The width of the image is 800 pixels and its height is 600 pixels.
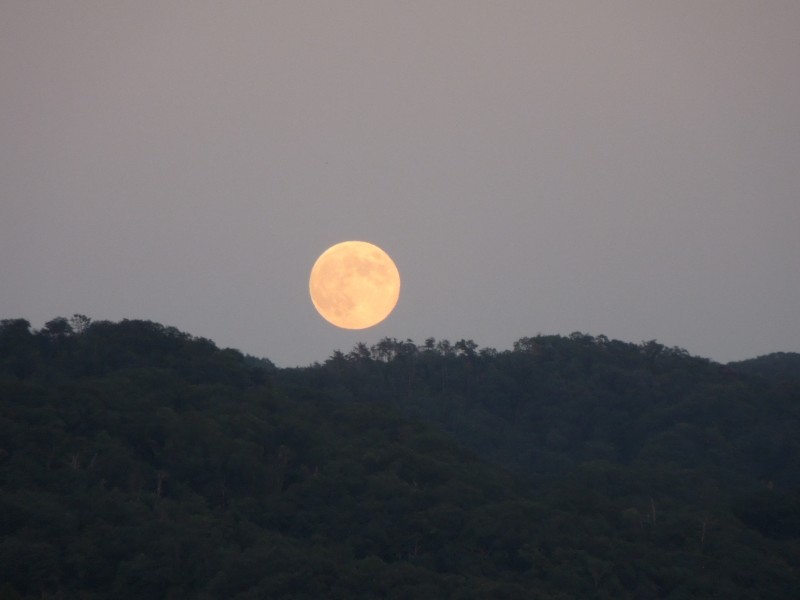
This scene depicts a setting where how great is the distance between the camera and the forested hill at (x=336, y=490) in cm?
2772

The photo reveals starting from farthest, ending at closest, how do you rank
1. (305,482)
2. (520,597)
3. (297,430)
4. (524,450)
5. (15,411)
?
(524,450) → (297,430) → (305,482) → (15,411) → (520,597)

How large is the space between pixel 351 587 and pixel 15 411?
539 inches

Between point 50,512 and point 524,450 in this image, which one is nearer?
point 50,512

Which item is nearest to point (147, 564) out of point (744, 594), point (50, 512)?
point (50, 512)

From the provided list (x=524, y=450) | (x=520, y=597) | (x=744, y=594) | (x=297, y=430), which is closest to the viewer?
(x=520, y=597)

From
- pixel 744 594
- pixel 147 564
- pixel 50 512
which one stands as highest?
pixel 50 512

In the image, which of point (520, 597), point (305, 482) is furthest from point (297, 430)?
point (520, 597)

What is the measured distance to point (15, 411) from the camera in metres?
33.2

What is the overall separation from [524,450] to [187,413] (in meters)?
19.9

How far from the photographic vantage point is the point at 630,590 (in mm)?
29969

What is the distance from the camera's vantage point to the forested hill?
27.7m

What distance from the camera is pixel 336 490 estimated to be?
115ft

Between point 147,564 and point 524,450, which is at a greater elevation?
point 524,450

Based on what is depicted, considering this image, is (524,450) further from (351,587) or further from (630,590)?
(351,587)
